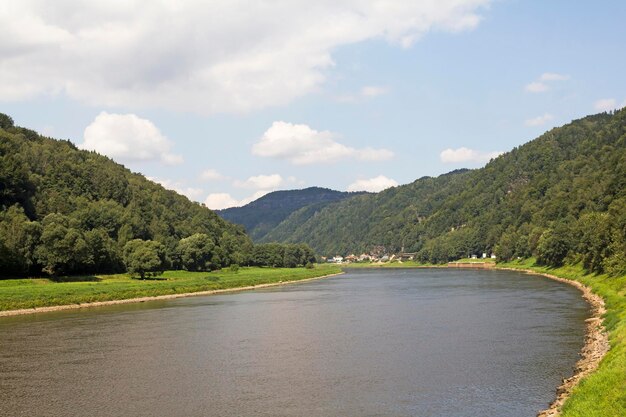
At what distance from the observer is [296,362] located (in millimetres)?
41406

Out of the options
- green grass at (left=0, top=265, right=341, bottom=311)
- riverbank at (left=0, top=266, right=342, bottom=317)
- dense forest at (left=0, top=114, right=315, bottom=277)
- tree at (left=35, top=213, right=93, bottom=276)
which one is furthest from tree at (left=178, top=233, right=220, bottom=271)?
tree at (left=35, top=213, right=93, bottom=276)

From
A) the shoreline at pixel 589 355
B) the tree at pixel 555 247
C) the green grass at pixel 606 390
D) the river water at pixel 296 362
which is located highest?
the tree at pixel 555 247

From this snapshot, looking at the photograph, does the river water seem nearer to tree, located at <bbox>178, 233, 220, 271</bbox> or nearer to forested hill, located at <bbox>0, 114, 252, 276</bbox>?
forested hill, located at <bbox>0, 114, 252, 276</bbox>

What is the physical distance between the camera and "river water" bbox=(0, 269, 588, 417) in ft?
99.3

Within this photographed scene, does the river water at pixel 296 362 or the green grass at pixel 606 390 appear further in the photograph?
the river water at pixel 296 362

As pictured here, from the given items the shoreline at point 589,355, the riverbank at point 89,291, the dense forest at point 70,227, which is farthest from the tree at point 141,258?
the shoreline at point 589,355

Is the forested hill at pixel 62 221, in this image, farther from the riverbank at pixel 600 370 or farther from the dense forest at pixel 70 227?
the riverbank at pixel 600 370

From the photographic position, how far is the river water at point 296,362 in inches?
1192

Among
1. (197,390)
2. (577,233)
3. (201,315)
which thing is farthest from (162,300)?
(577,233)

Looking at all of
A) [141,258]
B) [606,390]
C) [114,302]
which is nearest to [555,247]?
[141,258]

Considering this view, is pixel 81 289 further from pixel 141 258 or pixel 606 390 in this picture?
pixel 606 390

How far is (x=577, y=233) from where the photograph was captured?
126 meters

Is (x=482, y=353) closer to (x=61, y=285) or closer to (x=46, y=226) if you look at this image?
(x=61, y=285)

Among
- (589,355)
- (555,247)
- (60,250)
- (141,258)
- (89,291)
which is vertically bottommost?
(589,355)
